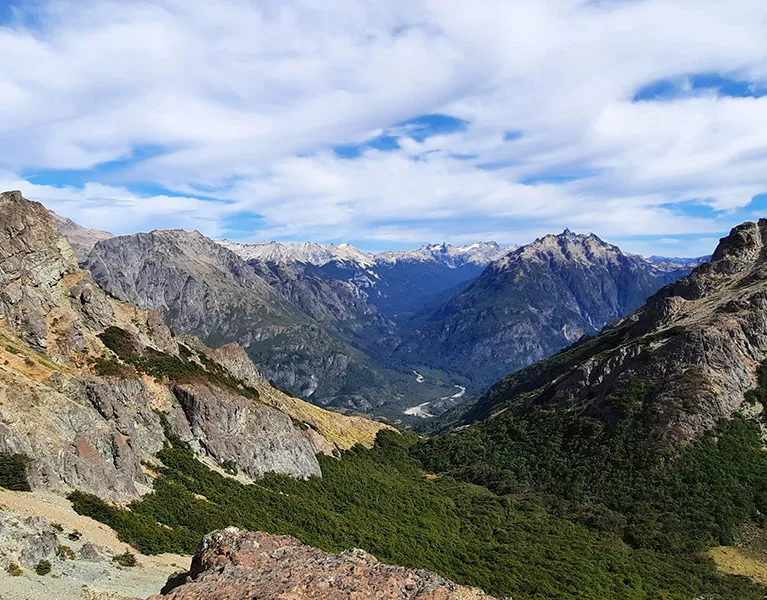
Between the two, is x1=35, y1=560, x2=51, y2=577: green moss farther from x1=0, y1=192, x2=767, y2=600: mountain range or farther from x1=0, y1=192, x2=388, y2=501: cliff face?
x1=0, y1=192, x2=388, y2=501: cliff face

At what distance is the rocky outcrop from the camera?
31.7 m

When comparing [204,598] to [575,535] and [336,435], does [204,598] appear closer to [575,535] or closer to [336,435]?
[575,535]

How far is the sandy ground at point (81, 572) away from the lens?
39.2 metres

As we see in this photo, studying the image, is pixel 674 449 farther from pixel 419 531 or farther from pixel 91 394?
pixel 91 394

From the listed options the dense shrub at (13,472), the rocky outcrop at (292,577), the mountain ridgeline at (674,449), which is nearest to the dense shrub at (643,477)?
the mountain ridgeline at (674,449)

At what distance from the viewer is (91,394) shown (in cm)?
8531

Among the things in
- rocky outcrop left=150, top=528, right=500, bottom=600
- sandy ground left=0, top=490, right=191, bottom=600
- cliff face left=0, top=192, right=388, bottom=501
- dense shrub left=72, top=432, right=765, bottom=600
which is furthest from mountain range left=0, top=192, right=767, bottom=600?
dense shrub left=72, top=432, right=765, bottom=600

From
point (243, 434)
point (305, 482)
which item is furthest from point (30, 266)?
point (305, 482)

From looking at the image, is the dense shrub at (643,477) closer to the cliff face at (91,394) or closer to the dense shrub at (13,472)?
the cliff face at (91,394)

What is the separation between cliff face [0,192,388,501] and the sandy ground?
613cm

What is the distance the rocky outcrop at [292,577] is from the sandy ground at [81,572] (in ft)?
26.7

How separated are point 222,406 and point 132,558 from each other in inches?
2725

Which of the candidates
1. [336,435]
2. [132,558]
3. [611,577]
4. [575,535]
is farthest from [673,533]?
[132,558]

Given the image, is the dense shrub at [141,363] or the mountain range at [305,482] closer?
the mountain range at [305,482]
